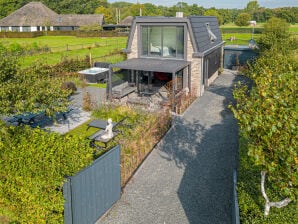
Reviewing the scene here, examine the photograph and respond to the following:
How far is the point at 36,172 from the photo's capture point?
743cm

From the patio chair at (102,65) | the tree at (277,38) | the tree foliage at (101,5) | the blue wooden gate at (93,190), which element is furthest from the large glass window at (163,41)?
the tree foliage at (101,5)

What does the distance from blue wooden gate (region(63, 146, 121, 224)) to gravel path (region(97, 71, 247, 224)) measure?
0.48 m

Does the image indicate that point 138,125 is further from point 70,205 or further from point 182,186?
point 70,205

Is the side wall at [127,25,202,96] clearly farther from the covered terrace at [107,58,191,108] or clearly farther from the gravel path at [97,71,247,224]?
the gravel path at [97,71,247,224]

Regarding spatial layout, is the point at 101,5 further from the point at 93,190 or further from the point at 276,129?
the point at 276,129

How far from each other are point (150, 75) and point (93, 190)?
46.5 ft

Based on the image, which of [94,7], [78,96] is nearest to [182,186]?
[78,96]

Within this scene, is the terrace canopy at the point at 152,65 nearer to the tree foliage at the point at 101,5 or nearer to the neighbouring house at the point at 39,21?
the neighbouring house at the point at 39,21


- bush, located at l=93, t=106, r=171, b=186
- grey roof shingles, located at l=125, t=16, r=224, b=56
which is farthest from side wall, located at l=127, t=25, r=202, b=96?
bush, located at l=93, t=106, r=171, b=186

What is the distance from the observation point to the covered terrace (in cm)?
A: 1933

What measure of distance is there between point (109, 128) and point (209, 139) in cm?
477

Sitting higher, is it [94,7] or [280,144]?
[94,7]

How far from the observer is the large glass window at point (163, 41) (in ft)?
68.6

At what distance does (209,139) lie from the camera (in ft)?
46.8
